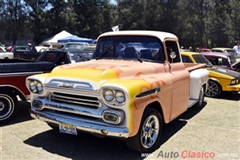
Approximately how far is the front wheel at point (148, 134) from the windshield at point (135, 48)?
4.15ft

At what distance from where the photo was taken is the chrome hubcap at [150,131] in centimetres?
388

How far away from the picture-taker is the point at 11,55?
17.2m

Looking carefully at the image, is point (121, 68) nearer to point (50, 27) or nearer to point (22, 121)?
point (22, 121)

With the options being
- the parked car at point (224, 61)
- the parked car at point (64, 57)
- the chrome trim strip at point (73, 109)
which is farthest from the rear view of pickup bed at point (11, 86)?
the parked car at point (224, 61)

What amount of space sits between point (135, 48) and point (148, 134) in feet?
5.71

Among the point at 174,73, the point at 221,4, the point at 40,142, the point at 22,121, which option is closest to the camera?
the point at 40,142

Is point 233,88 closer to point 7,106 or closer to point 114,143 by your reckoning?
point 114,143

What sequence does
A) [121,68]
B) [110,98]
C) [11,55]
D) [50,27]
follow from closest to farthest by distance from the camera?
[110,98], [121,68], [11,55], [50,27]

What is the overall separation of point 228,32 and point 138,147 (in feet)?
140

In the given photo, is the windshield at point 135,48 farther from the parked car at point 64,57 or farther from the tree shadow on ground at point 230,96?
the tree shadow on ground at point 230,96

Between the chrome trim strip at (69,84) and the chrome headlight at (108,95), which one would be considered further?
the chrome trim strip at (69,84)

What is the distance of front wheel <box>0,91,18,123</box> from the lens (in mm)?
5227

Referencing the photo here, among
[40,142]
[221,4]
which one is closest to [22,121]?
[40,142]

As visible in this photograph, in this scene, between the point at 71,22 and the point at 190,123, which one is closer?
the point at 190,123
